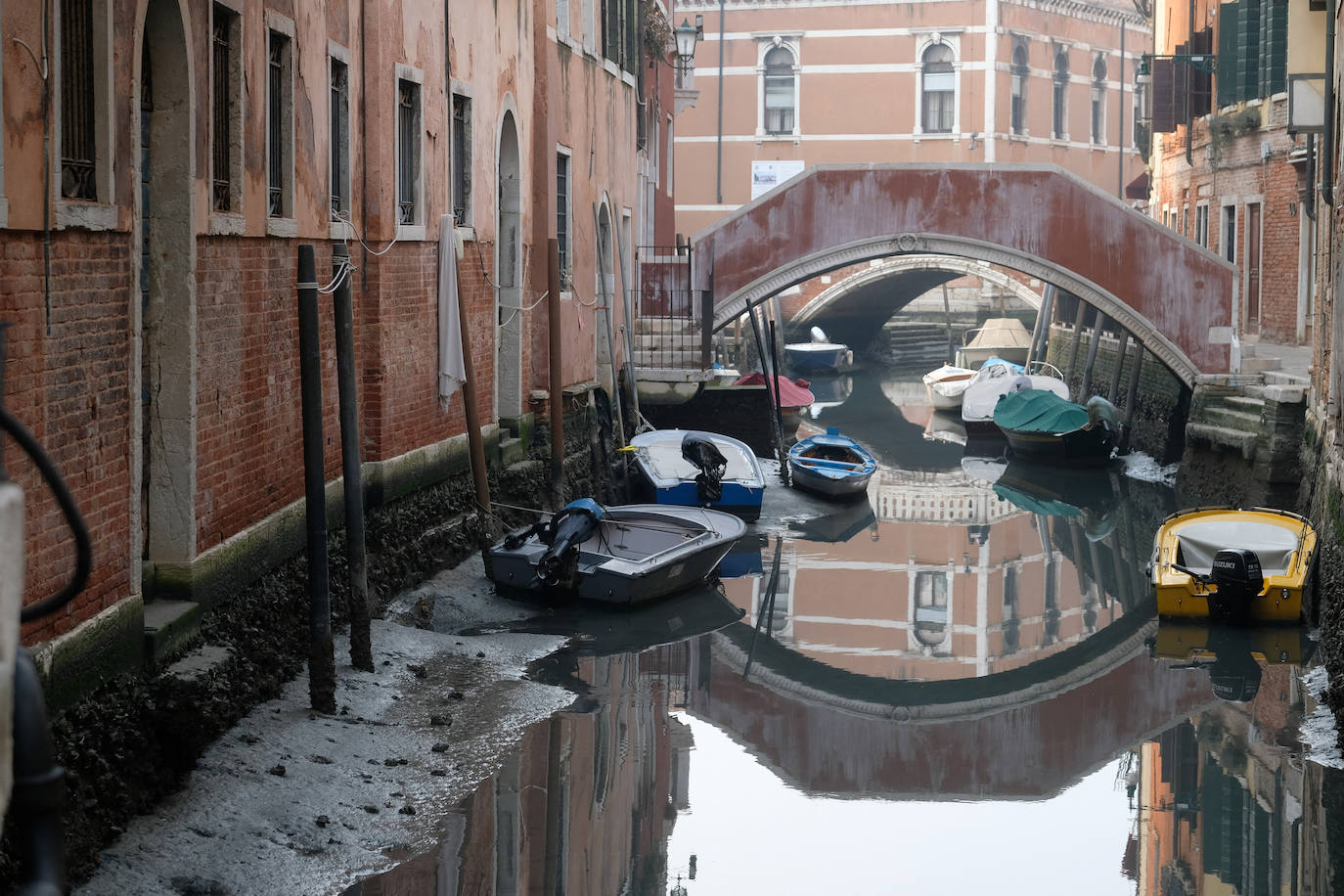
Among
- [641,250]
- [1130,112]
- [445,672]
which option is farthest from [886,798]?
[1130,112]

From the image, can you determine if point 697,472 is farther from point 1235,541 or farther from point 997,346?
point 997,346

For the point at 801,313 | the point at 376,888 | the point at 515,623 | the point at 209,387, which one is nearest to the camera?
the point at 376,888

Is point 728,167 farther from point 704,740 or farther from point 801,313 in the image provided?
point 704,740

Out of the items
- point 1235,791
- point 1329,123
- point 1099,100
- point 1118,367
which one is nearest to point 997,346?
A: point 1099,100

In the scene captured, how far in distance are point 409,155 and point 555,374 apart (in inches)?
134

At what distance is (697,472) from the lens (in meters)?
15.8

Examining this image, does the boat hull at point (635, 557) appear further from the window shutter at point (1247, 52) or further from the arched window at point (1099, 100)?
the arched window at point (1099, 100)

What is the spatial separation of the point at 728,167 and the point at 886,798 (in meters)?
28.2

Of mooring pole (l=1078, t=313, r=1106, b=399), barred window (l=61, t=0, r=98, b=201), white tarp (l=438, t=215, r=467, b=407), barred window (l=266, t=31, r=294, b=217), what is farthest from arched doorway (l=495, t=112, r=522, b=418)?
mooring pole (l=1078, t=313, r=1106, b=399)

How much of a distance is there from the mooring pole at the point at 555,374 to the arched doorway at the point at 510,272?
12.0 inches

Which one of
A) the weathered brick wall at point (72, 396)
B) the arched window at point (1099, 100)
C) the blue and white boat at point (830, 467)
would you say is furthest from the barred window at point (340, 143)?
the arched window at point (1099, 100)

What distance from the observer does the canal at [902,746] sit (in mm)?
7102

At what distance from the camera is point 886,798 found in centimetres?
829

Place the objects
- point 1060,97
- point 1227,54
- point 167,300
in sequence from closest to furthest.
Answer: point 167,300, point 1227,54, point 1060,97
